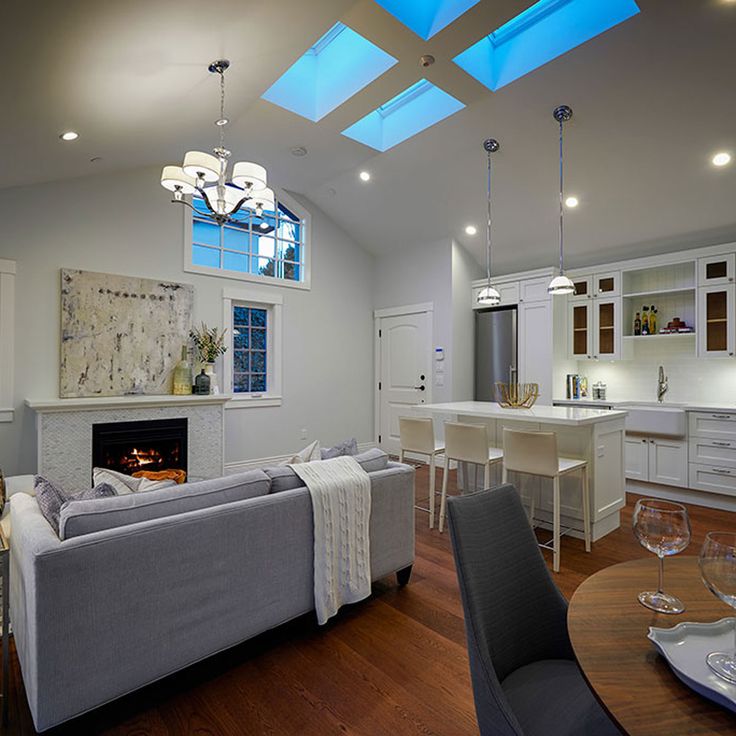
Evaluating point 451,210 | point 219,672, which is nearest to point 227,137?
point 451,210

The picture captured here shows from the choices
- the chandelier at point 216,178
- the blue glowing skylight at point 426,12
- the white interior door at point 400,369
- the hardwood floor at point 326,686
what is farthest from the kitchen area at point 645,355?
the blue glowing skylight at point 426,12

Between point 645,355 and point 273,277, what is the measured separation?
4558 mm

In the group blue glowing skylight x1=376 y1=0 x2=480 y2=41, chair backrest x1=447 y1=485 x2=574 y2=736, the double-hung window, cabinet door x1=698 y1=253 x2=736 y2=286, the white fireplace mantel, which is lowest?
chair backrest x1=447 y1=485 x2=574 y2=736

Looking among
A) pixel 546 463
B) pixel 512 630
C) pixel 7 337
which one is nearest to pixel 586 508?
pixel 546 463

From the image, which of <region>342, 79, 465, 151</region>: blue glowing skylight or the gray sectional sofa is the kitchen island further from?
<region>342, 79, 465, 151</region>: blue glowing skylight

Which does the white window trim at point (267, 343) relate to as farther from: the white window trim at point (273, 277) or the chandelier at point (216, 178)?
the chandelier at point (216, 178)

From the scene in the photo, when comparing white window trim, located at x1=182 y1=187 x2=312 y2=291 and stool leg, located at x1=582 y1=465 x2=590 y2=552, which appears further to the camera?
white window trim, located at x1=182 y1=187 x2=312 y2=291

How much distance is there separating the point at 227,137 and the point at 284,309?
2.15 m

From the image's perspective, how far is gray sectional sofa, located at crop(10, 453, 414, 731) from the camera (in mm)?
1523

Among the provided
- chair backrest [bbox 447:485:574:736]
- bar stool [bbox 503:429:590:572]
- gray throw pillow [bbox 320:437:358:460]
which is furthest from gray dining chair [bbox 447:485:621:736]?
bar stool [bbox 503:429:590:572]

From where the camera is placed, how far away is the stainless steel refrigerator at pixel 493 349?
19.0 feet

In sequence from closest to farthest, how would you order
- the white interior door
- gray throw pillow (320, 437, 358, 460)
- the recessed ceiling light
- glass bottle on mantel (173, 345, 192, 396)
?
gray throw pillow (320, 437, 358, 460) → the recessed ceiling light → glass bottle on mantel (173, 345, 192, 396) → the white interior door

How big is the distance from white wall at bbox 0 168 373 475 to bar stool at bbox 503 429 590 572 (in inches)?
133

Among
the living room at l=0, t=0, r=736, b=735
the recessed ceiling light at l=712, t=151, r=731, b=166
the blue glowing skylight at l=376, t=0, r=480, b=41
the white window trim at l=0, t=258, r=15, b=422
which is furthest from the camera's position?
the white window trim at l=0, t=258, r=15, b=422
